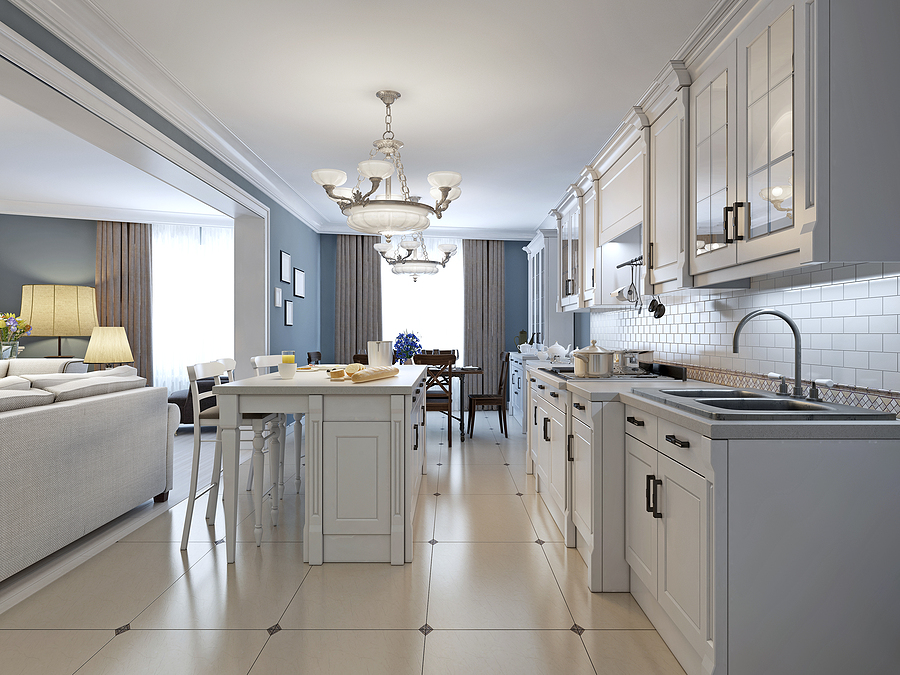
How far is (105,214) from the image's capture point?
277 inches

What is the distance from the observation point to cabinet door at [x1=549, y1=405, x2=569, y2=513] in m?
3.09

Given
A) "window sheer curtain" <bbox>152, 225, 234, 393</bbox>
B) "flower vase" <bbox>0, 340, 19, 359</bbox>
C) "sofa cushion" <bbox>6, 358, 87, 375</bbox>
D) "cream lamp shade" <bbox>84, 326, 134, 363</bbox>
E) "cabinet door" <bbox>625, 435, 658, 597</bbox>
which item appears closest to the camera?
"cabinet door" <bbox>625, 435, 658, 597</bbox>

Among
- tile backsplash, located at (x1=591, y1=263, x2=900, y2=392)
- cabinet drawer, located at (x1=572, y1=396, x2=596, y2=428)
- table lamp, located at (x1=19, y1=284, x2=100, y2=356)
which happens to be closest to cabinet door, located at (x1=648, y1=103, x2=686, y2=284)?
tile backsplash, located at (x1=591, y1=263, x2=900, y2=392)

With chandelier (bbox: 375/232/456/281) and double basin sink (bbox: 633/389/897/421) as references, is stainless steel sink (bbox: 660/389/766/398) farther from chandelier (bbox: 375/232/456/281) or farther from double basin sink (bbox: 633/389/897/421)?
chandelier (bbox: 375/232/456/281)

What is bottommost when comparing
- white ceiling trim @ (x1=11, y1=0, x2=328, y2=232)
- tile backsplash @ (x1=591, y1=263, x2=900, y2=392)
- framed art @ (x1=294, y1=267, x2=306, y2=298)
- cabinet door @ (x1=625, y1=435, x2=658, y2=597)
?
cabinet door @ (x1=625, y1=435, x2=658, y2=597)

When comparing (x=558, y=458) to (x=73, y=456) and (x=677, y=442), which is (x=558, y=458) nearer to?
(x=677, y=442)

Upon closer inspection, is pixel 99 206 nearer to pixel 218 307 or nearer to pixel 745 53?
pixel 218 307

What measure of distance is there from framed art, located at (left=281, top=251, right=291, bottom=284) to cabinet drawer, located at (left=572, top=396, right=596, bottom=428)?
14.0 feet

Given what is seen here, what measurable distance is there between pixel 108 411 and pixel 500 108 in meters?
3.18

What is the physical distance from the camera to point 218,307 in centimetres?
753

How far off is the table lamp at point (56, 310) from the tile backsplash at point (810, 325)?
6.43 meters

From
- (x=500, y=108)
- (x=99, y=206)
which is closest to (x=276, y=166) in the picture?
(x=500, y=108)

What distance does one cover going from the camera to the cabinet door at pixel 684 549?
171cm

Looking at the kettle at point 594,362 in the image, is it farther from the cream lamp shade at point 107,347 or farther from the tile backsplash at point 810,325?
the cream lamp shade at point 107,347
